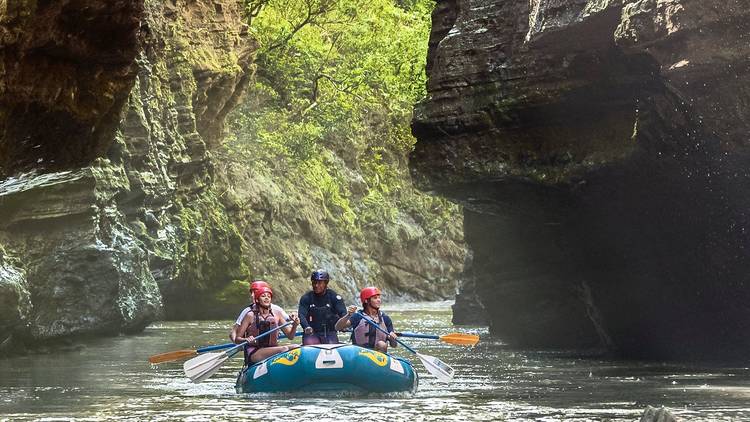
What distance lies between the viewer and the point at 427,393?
50.7ft

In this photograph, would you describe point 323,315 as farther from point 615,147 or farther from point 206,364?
point 615,147

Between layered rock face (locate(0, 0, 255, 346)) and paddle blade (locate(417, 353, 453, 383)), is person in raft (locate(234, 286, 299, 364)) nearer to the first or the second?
paddle blade (locate(417, 353, 453, 383))

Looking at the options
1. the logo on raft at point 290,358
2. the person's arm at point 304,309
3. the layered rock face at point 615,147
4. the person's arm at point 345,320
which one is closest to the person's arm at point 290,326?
the person's arm at point 304,309

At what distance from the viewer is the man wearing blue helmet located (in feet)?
53.7

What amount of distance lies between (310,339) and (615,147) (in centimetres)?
530

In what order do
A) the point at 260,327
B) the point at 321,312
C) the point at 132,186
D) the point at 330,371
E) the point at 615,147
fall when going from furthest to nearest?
the point at 132,186 < the point at 615,147 < the point at 260,327 < the point at 321,312 < the point at 330,371

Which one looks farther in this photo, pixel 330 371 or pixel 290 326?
pixel 290 326

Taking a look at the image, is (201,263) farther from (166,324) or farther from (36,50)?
(36,50)

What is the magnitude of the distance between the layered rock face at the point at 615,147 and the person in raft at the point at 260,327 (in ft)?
14.7

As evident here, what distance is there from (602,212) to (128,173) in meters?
12.0

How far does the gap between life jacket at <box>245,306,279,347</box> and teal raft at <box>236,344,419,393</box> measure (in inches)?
68.0

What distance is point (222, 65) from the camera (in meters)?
33.9

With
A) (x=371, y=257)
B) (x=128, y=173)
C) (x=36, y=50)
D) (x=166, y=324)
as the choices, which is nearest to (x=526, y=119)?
(x=36, y=50)

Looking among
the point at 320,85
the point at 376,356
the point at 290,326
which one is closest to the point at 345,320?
the point at 290,326
